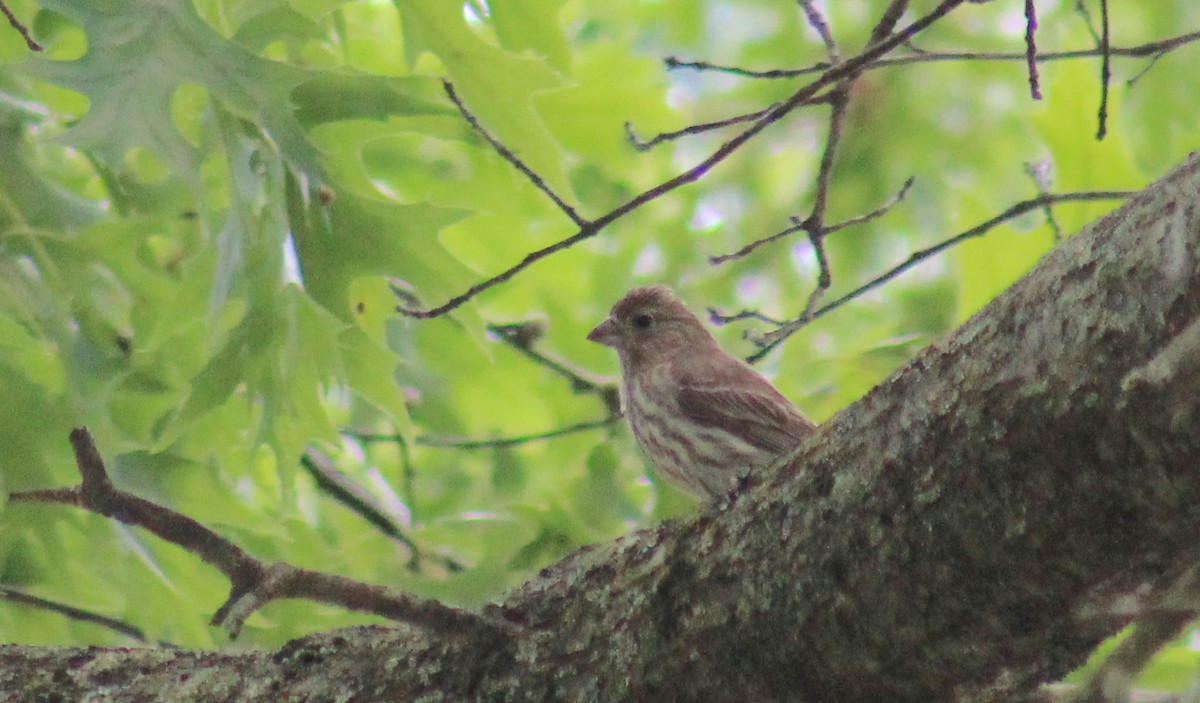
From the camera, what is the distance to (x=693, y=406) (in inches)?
200

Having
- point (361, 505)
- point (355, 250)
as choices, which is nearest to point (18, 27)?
point (355, 250)

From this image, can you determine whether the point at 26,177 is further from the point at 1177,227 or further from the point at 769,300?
the point at 769,300

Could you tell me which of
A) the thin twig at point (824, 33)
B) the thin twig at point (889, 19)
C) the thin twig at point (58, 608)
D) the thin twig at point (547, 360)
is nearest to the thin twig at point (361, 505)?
the thin twig at point (547, 360)

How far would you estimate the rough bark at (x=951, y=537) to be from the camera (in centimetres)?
209

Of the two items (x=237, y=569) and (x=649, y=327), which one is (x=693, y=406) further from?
(x=237, y=569)

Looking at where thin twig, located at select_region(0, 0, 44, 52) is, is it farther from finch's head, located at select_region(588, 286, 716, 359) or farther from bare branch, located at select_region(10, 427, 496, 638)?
finch's head, located at select_region(588, 286, 716, 359)

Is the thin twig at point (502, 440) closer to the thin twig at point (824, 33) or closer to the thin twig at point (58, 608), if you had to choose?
the thin twig at point (58, 608)

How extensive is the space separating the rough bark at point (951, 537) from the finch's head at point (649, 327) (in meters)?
2.86

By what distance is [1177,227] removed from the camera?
81.7 inches

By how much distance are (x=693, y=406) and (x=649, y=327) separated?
2.77ft

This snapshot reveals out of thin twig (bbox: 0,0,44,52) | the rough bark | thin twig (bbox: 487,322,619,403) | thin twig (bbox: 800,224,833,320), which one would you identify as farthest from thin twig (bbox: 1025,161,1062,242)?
thin twig (bbox: 0,0,44,52)

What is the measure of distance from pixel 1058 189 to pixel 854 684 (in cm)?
264

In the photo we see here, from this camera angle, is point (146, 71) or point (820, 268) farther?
point (820, 268)

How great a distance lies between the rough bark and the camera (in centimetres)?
209
